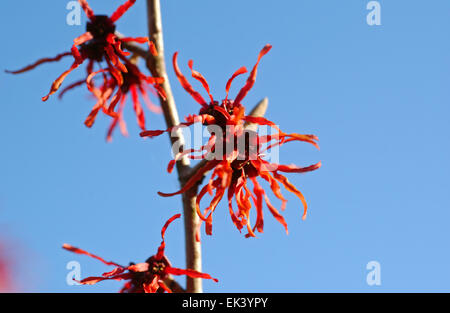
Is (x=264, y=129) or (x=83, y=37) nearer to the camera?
(x=264, y=129)

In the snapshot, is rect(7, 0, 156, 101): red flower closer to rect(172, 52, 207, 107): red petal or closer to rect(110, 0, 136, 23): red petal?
→ rect(110, 0, 136, 23): red petal

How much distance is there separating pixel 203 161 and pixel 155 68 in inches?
24.6

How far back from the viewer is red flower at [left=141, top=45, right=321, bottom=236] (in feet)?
8.02

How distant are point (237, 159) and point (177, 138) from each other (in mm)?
430

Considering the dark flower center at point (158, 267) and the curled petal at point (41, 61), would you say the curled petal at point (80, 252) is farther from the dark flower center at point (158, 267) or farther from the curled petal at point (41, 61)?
the curled petal at point (41, 61)

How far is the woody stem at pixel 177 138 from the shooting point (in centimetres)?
283

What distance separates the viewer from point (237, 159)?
8.14ft

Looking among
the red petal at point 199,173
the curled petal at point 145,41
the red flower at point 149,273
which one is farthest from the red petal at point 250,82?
the red flower at point 149,273

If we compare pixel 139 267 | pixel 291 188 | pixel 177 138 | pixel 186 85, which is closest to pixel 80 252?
pixel 139 267

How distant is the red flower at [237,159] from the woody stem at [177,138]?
0.90 ft
